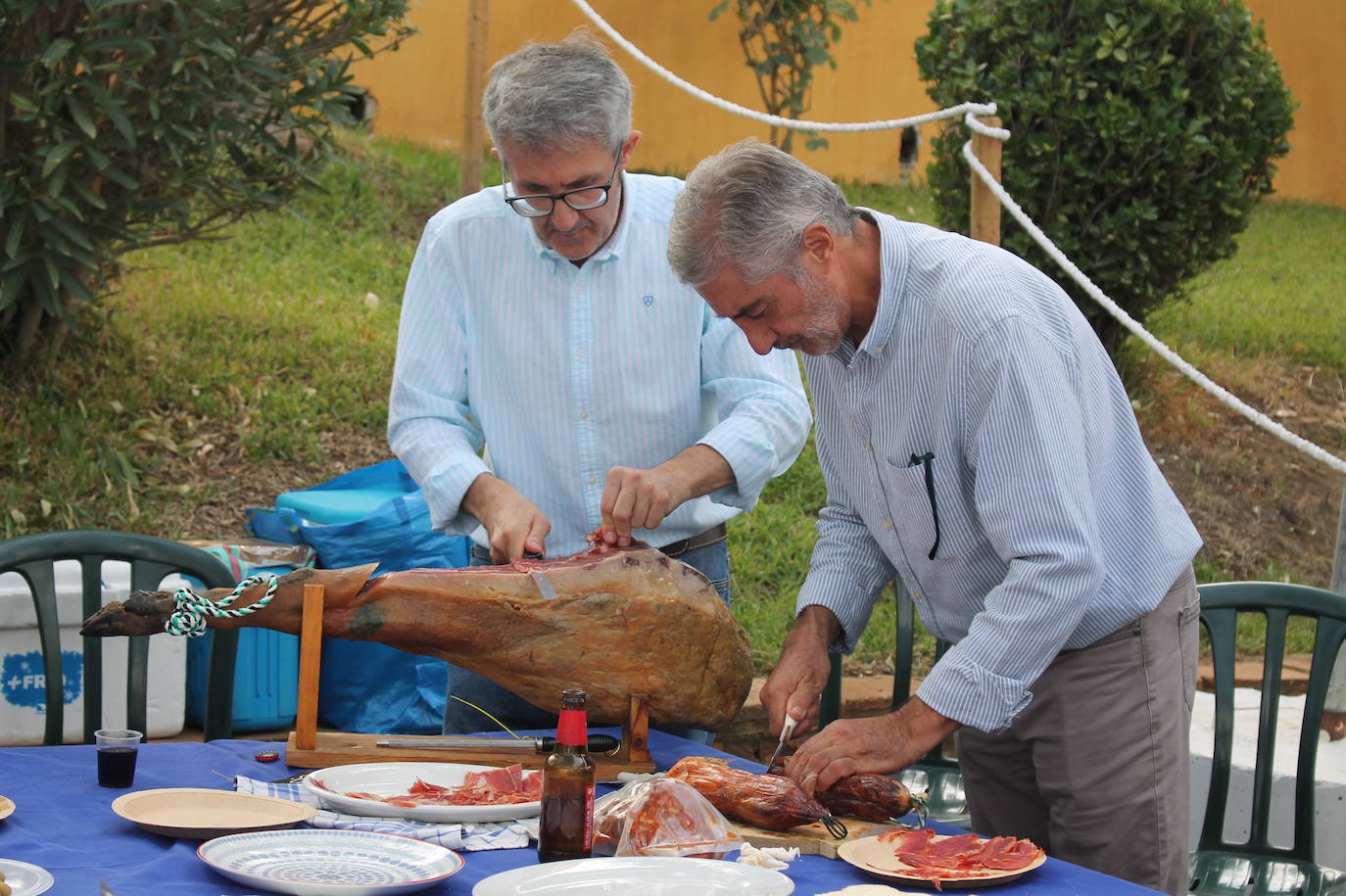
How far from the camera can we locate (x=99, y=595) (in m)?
3.25

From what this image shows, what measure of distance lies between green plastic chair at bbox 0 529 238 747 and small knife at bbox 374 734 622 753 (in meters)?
0.79

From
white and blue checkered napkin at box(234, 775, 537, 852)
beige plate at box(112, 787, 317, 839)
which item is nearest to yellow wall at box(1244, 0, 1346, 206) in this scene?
white and blue checkered napkin at box(234, 775, 537, 852)

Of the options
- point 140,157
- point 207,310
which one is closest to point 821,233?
point 140,157

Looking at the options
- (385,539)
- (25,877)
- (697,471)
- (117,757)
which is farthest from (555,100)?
(385,539)

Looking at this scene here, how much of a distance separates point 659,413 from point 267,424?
3601 mm

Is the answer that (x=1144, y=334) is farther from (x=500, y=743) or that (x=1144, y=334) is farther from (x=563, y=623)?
(x=500, y=743)

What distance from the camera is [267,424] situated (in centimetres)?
628

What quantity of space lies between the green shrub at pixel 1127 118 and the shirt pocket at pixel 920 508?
429 centimetres

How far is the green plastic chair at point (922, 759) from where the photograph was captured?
11.7 feet

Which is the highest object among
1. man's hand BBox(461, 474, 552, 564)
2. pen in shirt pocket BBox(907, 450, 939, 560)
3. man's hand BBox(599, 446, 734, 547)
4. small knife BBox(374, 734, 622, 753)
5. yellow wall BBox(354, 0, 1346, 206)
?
yellow wall BBox(354, 0, 1346, 206)

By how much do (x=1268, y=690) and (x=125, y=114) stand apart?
14.4 feet

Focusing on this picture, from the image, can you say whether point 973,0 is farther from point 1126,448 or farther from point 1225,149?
point 1126,448

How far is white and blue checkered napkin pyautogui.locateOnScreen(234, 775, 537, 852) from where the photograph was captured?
2148 millimetres

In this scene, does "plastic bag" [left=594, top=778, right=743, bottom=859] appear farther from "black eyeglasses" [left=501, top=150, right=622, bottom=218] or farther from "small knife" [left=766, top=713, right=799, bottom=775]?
"black eyeglasses" [left=501, top=150, right=622, bottom=218]
